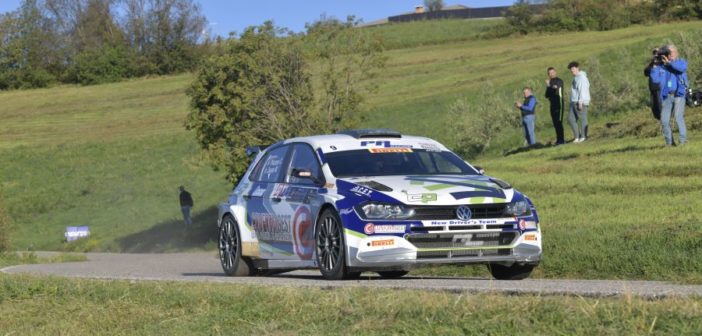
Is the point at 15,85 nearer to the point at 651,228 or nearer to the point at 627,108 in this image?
the point at 627,108

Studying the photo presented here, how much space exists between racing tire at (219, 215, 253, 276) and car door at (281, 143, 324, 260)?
45.2 inches

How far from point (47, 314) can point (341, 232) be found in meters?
2.70

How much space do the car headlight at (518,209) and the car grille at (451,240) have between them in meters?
0.26

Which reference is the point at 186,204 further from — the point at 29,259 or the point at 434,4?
the point at 434,4

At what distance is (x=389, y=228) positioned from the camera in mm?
11086

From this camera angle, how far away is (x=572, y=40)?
71812 millimetres

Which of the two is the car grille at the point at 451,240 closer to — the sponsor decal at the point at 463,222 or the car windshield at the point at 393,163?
the sponsor decal at the point at 463,222

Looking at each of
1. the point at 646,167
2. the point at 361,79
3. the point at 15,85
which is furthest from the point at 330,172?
the point at 15,85

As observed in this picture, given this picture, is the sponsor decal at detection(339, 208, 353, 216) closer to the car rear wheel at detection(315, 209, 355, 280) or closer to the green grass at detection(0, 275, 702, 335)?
the car rear wheel at detection(315, 209, 355, 280)

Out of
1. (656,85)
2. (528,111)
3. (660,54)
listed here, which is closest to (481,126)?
(528,111)

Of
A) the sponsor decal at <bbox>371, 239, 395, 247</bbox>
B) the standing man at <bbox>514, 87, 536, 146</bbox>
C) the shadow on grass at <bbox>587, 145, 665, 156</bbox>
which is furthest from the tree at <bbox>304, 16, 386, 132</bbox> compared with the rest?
the sponsor decal at <bbox>371, 239, 395, 247</bbox>

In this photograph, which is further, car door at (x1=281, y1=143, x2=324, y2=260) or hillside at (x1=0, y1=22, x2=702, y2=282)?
hillside at (x1=0, y1=22, x2=702, y2=282)

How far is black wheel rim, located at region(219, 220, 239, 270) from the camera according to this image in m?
13.9

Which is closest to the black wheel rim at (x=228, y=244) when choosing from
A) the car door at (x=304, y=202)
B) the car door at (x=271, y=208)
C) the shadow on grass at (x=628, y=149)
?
the car door at (x=271, y=208)
